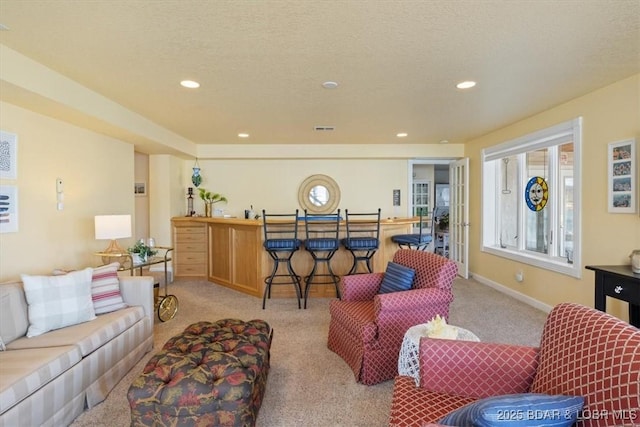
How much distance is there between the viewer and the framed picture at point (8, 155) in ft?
8.97

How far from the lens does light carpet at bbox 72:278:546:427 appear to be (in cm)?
200

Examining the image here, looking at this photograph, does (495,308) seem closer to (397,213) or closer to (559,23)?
(397,213)

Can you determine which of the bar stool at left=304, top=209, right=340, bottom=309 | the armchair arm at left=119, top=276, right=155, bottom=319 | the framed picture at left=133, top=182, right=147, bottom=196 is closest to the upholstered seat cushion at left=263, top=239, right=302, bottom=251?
the bar stool at left=304, top=209, right=340, bottom=309

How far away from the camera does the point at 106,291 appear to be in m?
2.62

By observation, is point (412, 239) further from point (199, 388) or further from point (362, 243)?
point (199, 388)

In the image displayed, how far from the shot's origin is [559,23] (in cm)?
196

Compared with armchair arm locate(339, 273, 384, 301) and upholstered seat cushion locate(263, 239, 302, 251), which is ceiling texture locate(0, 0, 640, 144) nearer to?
upholstered seat cushion locate(263, 239, 302, 251)

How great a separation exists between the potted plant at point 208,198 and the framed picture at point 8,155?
3126 millimetres

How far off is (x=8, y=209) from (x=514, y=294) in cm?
572

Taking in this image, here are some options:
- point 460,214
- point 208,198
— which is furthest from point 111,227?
point 460,214

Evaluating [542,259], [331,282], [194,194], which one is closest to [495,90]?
[542,259]

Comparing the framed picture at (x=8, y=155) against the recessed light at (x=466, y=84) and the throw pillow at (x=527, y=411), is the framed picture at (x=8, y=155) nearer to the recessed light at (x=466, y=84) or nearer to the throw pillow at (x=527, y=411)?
the throw pillow at (x=527, y=411)

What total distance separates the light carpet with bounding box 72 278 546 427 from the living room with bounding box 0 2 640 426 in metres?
0.67

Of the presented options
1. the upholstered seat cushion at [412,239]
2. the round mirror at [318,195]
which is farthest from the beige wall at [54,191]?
the upholstered seat cushion at [412,239]
